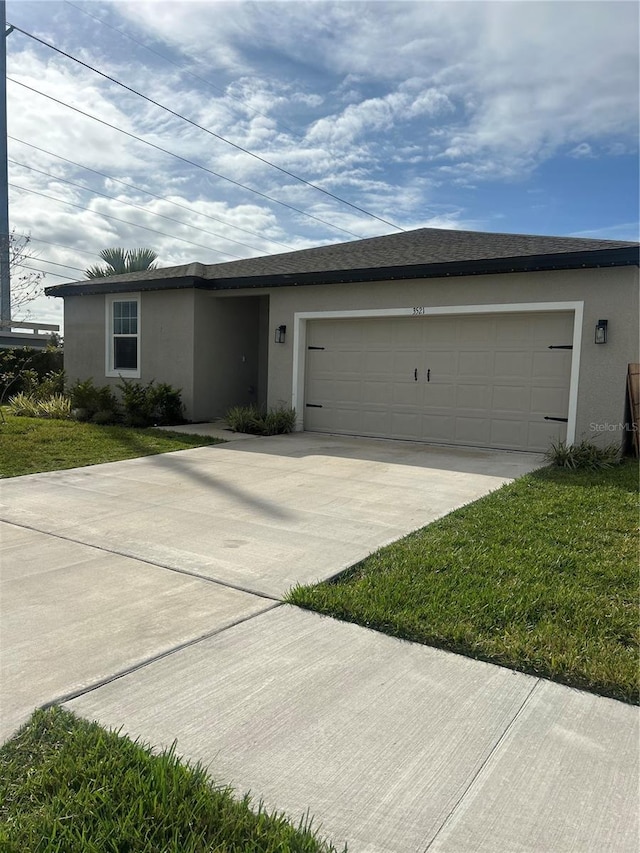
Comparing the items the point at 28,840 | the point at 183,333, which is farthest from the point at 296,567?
the point at 183,333

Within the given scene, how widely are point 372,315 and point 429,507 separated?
556cm

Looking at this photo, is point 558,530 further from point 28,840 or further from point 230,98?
point 230,98

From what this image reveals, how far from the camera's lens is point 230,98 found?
14.4 metres

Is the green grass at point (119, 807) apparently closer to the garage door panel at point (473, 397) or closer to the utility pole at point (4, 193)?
the garage door panel at point (473, 397)

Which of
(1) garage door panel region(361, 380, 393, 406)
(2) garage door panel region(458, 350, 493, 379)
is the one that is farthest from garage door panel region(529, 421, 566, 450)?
(1) garage door panel region(361, 380, 393, 406)

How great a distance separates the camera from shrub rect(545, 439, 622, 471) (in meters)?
8.39

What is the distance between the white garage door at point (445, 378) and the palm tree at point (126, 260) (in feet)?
37.9

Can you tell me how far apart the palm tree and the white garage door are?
11.6 metres

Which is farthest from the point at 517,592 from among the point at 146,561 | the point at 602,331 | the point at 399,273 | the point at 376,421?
the point at 376,421

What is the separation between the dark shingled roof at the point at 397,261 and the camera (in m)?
9.02

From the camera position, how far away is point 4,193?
1875 centimetres

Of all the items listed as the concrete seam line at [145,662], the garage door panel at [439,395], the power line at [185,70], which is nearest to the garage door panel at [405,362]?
the garage door panel at [439,395]

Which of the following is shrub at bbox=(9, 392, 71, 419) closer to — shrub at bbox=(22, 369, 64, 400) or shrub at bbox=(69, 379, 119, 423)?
shrub at bbox=(69, 379, 119, 423)

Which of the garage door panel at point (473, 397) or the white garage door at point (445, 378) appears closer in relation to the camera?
the white garage door at point (445, 378)
